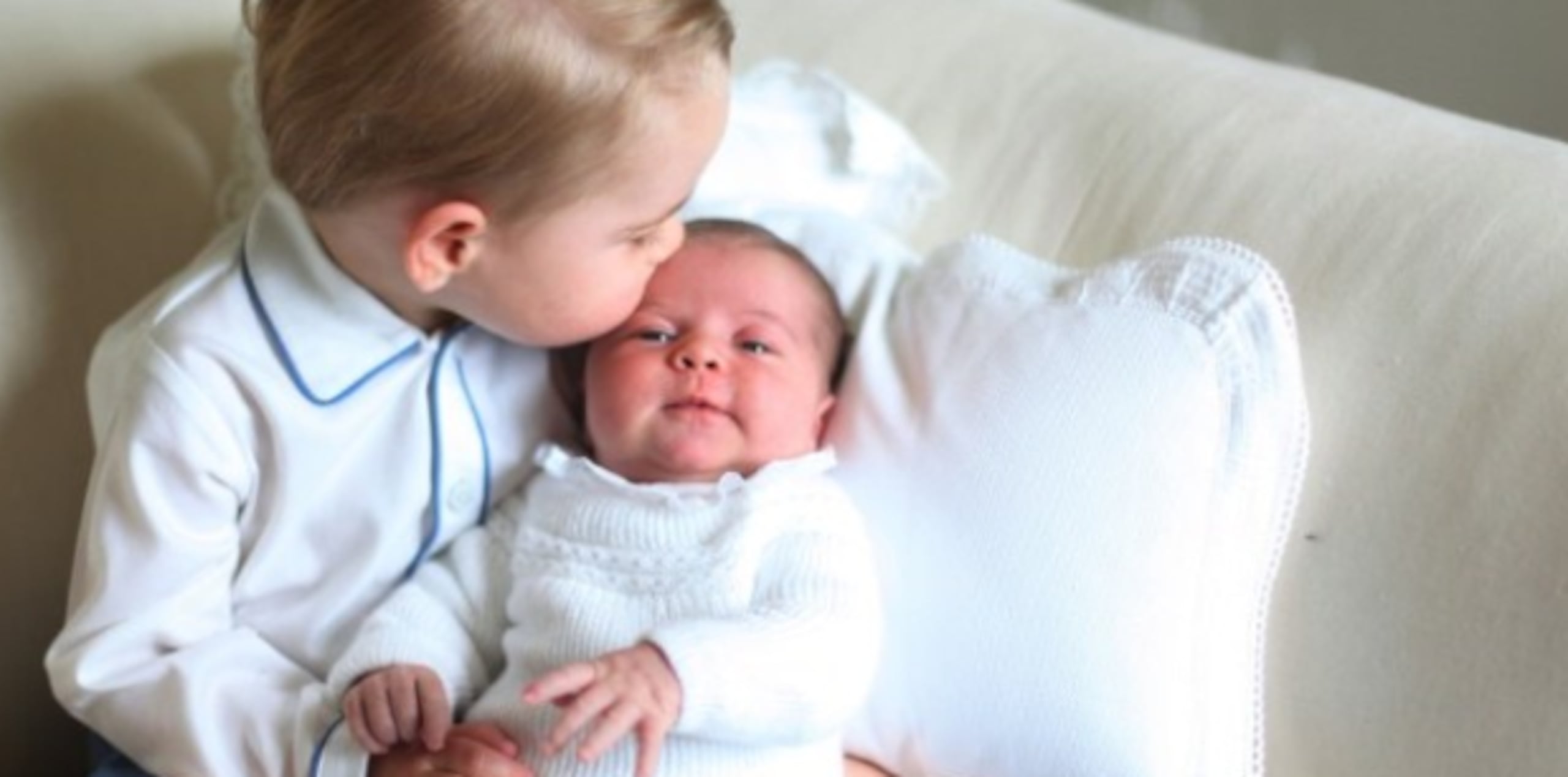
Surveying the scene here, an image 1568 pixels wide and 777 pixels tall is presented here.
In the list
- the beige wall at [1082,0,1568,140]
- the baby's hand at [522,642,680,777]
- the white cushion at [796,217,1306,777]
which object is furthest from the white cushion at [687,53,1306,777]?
the beige wall at [1082,0,1568,140]

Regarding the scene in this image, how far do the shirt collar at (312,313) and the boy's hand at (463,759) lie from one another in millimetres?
195

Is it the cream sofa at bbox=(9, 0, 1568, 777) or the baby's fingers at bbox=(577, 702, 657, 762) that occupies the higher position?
the cream sofa at bbox=(9, 0, 1568, 777)

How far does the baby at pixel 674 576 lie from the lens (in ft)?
2.91

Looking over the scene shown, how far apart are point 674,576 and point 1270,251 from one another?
37 cm

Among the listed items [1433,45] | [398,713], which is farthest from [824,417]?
[1433,45]

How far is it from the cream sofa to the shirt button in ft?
0.88

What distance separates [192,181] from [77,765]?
374mm

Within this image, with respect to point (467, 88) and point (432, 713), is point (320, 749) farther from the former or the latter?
point (467, 88)

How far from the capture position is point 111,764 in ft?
3.47

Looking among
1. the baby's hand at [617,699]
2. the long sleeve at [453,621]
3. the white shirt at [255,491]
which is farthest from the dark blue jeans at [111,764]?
the baby's hand at [617,699]

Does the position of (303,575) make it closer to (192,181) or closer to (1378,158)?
(192,181)

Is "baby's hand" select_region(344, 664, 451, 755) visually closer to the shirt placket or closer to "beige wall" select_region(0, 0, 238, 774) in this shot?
the shirt placket

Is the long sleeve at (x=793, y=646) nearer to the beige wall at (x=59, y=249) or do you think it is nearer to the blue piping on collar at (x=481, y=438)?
the blue piping on collar at (x=481, y=438)

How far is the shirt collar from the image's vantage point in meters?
1.00
